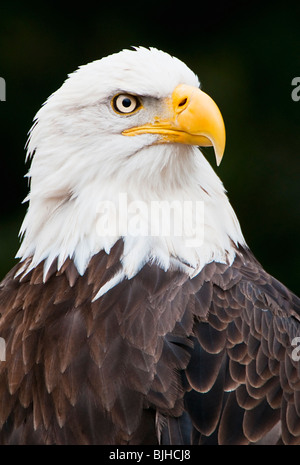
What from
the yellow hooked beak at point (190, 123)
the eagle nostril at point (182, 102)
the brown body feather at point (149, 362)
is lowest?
the brown body feather at point (149, 362)

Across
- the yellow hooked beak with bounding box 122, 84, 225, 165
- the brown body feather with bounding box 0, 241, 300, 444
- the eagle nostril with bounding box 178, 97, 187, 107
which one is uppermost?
the eagle nostril with bounding box 178, 97, 187, 107

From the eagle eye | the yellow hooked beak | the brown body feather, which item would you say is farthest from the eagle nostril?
the brown body feather

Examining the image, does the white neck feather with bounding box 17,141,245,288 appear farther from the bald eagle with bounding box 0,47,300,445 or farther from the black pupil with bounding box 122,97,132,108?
the black pupil with bounding box 122,97,132,108

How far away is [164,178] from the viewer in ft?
11.8

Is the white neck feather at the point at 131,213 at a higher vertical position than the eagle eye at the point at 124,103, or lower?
lower

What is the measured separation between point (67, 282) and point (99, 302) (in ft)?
0.57

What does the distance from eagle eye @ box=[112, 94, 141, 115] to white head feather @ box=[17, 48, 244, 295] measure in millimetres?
23

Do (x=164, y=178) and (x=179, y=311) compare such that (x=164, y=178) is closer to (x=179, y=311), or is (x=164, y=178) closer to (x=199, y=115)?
(x=199, y=115)

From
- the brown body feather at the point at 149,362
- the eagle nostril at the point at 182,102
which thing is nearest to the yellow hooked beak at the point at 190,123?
the eagle nostril at the point at 182,102

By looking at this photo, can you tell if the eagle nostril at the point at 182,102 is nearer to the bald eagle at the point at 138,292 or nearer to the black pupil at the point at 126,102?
the bald eagle at the point at 138,292

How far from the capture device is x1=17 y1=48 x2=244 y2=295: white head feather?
11.5 ft

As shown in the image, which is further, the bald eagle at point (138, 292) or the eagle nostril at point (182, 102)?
the eagle nostril at point (182, 102)

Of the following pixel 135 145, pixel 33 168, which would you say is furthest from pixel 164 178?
pixel 33 168

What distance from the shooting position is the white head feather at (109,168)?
3494 mm
